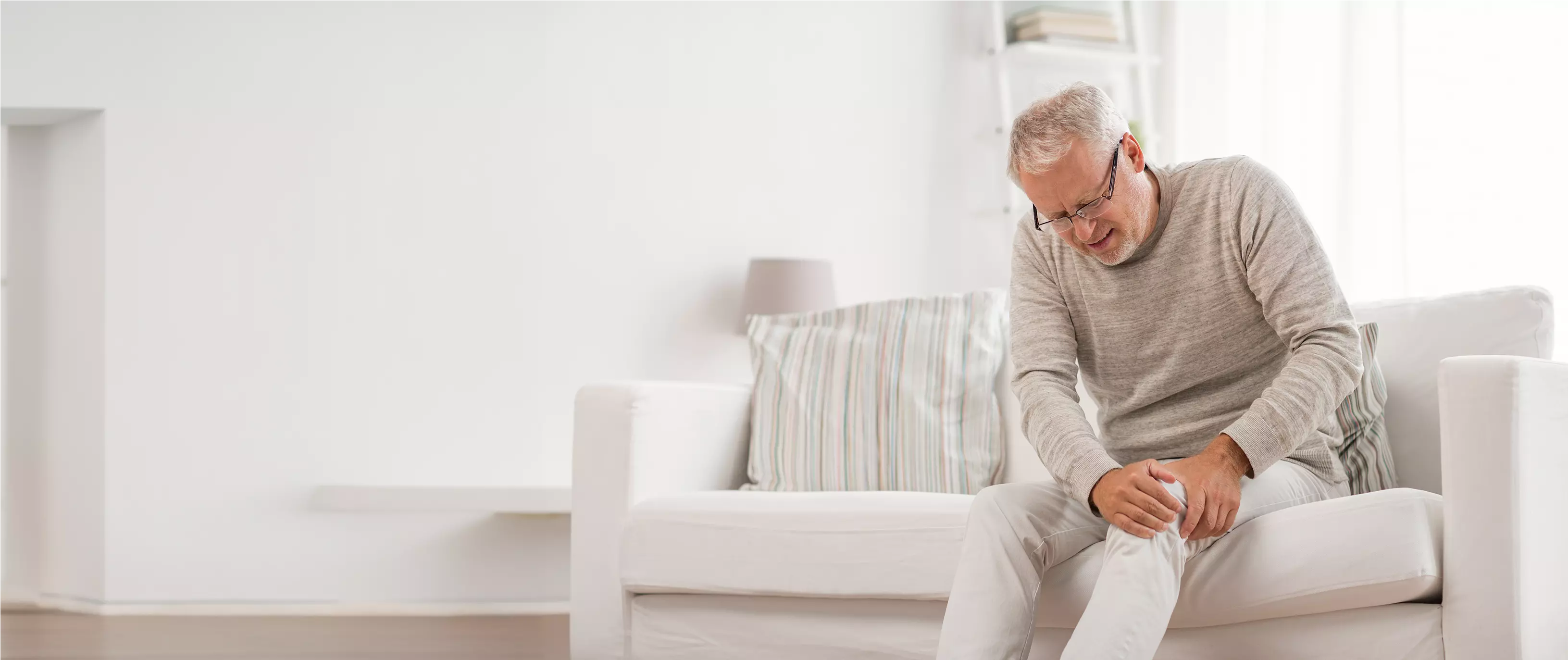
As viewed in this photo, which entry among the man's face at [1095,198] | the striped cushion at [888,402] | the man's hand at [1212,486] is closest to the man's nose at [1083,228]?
the man's face at [1095,198]

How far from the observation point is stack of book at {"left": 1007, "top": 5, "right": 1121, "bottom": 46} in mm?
3357

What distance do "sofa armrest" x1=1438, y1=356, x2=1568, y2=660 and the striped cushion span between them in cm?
95

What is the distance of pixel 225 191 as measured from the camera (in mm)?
3061

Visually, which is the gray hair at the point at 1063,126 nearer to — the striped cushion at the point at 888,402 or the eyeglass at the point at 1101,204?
the eyeglass at the point at 1101,204

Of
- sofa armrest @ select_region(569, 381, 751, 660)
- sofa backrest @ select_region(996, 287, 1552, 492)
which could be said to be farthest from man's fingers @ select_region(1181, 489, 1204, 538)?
sofa armrest @ select_region(569, 381, 751, 660)

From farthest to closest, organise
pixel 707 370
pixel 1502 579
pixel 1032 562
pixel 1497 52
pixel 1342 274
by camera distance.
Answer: pixel 707 370, pixel 1342 274, pixel 1497 52, pixel 1032 562, pixel 1502 579

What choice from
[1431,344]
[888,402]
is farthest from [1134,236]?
[888,402]

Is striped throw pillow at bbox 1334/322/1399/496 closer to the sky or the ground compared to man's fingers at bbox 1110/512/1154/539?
closer to the sky

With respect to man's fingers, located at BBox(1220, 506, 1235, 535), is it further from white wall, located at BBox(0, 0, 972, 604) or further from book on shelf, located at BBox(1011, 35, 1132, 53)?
book on shelf, located at BBox(1011, 35, 1132, 53)

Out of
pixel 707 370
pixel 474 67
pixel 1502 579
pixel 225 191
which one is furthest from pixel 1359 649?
pixel 225 191

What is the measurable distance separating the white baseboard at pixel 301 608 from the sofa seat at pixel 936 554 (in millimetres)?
1259

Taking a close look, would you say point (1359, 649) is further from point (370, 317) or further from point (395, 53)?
point (395, 53)

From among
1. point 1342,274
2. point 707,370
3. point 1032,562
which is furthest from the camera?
point 707,370

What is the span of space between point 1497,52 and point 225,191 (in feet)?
10.5
